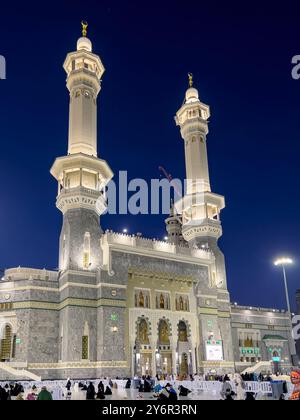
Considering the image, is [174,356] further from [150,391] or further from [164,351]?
[150,391]

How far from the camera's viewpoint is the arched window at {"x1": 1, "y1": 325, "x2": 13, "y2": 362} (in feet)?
94.4

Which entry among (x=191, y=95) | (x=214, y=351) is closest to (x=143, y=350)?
(x=214, y=351)

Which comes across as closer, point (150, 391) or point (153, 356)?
point (150, 391)

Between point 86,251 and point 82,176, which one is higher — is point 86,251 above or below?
below

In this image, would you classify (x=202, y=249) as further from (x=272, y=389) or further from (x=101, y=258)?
(x=272, y=389)

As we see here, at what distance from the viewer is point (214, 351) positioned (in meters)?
33.3

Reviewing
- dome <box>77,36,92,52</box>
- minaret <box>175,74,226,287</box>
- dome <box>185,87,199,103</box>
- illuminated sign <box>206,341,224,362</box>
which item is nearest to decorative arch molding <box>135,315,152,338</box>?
illuminated sign <box>206,341,224,362</box>

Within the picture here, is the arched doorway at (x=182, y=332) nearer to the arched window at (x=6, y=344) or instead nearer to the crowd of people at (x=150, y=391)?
the crowd of people at (x=150, y=391)

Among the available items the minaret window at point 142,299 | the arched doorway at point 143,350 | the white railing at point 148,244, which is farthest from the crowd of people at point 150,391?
the white railing at point 148,244

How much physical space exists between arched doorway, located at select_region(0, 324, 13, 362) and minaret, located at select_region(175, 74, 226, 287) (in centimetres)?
1848

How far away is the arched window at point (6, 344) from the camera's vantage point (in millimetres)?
28766
